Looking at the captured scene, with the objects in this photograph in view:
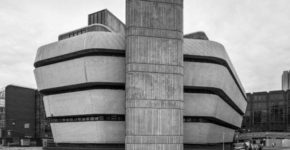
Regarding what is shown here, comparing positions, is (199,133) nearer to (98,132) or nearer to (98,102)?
(98,132)

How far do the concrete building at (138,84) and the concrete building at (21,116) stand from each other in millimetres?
42966

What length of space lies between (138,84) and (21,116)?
64057 mm

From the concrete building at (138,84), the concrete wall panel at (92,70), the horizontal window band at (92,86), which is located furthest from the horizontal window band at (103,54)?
the horizontal window band at (92,86)

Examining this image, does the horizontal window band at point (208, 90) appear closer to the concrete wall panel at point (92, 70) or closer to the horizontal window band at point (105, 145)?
the horizontal window band at point (105, 145)

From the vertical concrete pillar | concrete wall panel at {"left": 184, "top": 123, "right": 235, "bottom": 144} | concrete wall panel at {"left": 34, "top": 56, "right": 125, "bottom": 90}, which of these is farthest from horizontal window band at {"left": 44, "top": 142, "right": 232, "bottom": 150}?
concrete wall panel at {"left": 34, "top": 56, "right": 125, "bottom": 90}

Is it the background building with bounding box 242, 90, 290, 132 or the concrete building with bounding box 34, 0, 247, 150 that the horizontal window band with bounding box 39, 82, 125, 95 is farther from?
the background building with bounding box 242, 90, 290, 132

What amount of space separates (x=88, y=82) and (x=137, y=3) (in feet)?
39.7

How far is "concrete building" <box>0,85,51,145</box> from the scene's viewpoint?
94.3 metres

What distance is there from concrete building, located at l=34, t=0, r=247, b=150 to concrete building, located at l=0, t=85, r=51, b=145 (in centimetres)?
4297

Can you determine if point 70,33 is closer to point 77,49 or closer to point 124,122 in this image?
point 77,49

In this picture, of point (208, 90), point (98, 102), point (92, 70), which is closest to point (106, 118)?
point (98, 102)

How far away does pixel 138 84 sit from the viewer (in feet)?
144

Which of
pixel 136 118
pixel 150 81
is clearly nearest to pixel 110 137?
pixel 136 118

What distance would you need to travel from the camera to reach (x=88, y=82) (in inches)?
1886
